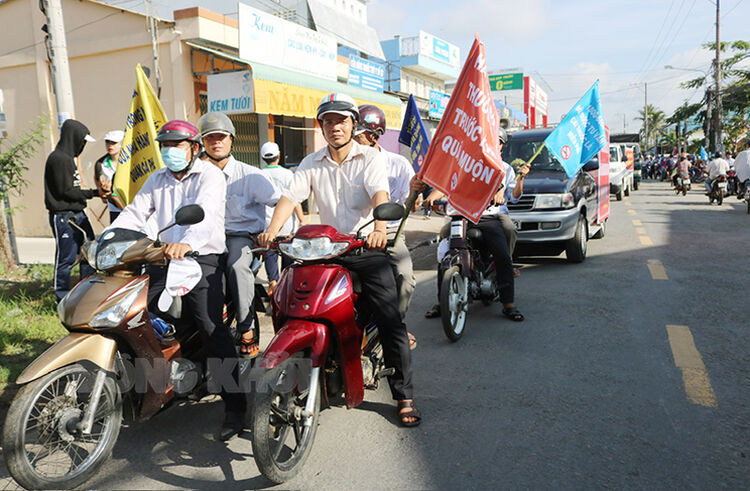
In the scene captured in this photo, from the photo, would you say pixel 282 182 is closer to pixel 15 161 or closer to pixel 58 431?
pixel 15 161

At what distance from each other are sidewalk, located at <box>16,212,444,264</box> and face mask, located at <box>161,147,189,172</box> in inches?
241

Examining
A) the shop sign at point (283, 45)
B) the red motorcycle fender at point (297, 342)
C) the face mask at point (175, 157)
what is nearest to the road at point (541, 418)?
the red motorcycle fender at point (297, 342)

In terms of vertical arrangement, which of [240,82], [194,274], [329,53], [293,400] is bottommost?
[293,400]

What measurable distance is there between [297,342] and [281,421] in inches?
16.5

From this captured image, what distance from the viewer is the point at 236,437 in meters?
3.52

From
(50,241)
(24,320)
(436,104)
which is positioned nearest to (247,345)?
(24,320)

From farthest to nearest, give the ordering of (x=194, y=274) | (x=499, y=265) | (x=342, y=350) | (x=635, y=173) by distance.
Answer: (x=635, y=173)
(x=499, y=265)
(x=194, y=274)
(x=342, y=350)

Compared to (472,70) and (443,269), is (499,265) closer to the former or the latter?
(443,269)

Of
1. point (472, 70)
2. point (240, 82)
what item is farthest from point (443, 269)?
point (240, 82)

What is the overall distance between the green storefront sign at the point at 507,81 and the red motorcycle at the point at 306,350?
4052cm

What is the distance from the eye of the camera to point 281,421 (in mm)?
3002

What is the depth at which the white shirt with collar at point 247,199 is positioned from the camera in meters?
4.64

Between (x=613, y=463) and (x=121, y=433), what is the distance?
2883mm

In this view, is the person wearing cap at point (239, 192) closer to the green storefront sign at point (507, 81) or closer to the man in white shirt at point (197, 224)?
the man in white shirt at point (197, 224)
